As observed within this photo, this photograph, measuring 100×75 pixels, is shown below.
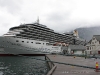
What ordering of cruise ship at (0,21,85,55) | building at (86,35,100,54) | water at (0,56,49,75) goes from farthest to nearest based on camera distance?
building at (86,35,100,54)
cruise ship at (0,21,85,55)
water at (0,56,49,75)

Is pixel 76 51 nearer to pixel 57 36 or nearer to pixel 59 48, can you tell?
pixel 59 48

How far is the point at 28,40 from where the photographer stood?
56.6 metres

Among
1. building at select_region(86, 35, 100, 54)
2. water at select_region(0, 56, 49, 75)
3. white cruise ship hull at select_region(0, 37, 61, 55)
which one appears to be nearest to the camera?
water at select_region(0, 56, 49, 75)

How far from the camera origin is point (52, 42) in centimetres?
7400

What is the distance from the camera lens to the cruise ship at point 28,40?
52.2 metres

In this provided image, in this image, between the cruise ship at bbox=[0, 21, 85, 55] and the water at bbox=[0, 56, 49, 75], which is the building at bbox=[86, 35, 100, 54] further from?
the water at bbox=[0, 56, 49, 75]

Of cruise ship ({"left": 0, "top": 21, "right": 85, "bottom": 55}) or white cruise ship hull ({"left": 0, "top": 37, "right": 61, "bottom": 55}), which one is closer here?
white cruise ship hull ({"left": 0, "top": 37, "right": 61, "bottom": 55})

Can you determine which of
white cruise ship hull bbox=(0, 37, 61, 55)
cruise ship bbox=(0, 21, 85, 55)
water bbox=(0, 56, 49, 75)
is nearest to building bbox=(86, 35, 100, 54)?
cruise ship bbox=(0, 21, 85, 55)

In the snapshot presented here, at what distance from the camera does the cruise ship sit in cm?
5222

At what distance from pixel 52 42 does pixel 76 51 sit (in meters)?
13.8

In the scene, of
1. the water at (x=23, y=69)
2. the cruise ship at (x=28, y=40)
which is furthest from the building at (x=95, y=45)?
the water at (x=23, y=69)

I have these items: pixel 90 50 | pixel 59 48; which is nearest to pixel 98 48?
pixel 90 50

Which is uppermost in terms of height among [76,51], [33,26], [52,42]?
[33,26]

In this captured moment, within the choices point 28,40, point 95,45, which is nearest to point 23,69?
point 28,40
